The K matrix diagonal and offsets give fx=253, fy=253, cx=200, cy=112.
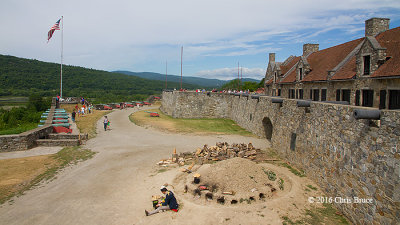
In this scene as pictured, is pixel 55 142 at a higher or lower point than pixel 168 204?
higher

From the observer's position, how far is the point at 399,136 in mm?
6246

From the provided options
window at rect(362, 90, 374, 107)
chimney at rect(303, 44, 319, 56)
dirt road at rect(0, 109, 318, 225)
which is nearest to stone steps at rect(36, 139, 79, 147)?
dirt road at rect(0, 109, 318, 225)

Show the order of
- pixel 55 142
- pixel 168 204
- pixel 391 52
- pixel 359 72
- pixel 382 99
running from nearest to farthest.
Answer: pixel 168 204 → pixel 382 99 → pixel 391 52 → pixel 359 72 → pixel 55 142

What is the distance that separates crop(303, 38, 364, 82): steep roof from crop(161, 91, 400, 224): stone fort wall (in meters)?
5.67

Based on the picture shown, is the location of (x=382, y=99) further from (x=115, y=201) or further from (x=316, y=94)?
(x=115, y=201)

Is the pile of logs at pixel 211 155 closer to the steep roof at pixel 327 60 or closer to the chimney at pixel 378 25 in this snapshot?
the steep roof at pixel 327 60

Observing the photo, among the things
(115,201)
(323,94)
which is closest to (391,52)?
(323,94)

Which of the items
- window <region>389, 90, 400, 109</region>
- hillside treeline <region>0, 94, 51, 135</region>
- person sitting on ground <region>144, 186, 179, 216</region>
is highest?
window <region>389, 90, 400, 109</region>

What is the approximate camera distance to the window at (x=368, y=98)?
14.4m

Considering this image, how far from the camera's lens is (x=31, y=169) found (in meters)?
12.9

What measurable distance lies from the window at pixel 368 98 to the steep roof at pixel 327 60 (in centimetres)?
209

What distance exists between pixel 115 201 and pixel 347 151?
8430 millimetres

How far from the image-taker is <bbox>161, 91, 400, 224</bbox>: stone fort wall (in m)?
6.54

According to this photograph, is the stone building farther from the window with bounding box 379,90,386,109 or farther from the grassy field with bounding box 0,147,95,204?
the grassy field with bounding box 0,147,95,204
